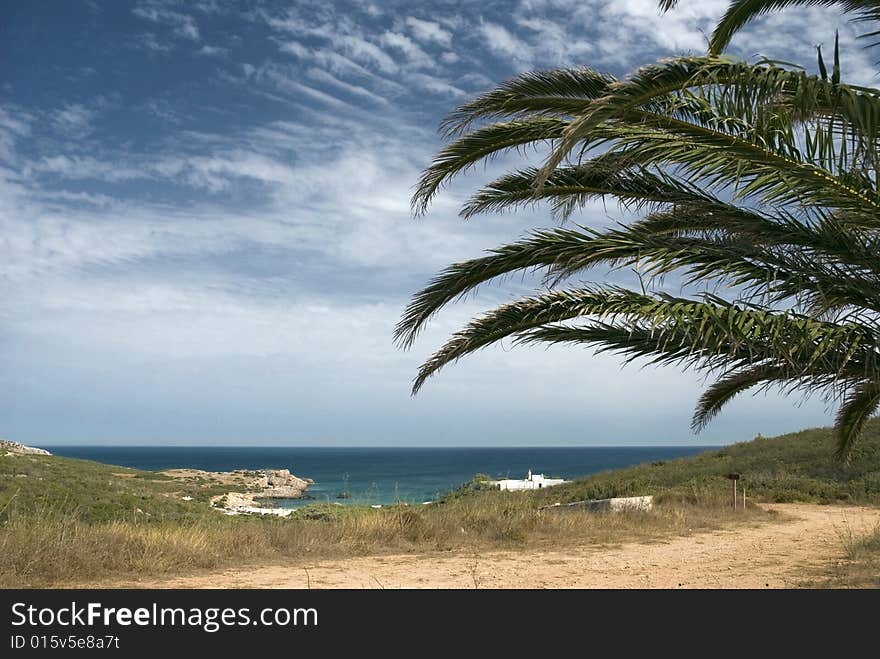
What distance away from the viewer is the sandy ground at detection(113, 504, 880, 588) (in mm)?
7527

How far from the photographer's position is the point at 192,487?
47.9m

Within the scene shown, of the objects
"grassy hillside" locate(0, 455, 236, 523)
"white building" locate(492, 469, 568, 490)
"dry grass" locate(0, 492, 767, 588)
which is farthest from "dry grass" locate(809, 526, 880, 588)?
"grassy hillside" locate(0, 455, 236, 523)

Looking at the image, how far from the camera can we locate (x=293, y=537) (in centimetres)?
952

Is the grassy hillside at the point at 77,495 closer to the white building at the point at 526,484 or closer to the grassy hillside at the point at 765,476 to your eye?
the white building at the point at 526,484

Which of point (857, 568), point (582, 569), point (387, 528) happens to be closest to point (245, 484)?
point (387, 528)

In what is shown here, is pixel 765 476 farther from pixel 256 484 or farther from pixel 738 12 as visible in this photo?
pixel 256 484

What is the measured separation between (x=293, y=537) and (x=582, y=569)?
3.71 meters

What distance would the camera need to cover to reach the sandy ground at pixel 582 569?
7527 mm

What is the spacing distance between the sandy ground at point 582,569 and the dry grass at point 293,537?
1.43 ft

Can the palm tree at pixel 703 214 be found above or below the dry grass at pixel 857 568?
above

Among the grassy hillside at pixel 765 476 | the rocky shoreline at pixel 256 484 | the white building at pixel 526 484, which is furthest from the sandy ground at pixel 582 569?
the rocky shoreline at pixel 256 484

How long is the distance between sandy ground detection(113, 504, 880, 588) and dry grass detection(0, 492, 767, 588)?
437 millimetres
